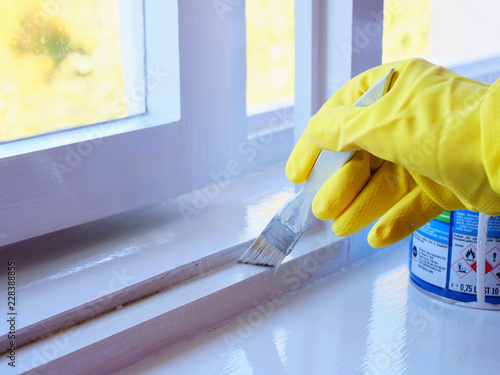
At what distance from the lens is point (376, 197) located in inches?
23.5

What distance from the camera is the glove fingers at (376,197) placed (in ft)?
1.95

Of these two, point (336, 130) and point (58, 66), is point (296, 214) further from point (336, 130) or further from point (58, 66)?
point (58, 66)

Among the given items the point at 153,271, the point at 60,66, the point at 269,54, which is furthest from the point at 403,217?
the point at 269,54

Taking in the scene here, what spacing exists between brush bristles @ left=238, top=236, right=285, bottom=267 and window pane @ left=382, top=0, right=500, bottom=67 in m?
0.73

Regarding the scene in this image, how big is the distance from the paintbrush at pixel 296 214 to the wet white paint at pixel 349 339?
2.8 inches

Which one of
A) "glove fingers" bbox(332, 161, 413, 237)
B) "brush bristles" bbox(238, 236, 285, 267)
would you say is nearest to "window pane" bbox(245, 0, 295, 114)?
"brush bristles" bbox(238, 236, 285, 267)

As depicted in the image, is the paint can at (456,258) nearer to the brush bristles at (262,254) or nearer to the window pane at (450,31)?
the brush bristles at (262,254)

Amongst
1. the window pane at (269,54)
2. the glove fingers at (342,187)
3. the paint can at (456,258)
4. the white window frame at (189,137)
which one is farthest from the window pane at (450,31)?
the glove fingers at (342,187)

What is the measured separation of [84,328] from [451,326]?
0.41m

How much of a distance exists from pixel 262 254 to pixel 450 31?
916 mm

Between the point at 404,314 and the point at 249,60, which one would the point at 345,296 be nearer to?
the point at 404,314

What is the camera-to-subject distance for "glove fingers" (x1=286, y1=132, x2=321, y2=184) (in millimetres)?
633

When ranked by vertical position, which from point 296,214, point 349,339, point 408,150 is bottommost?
point 349,339

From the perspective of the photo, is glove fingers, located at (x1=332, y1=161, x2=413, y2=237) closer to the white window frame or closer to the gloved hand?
the gloved hand
